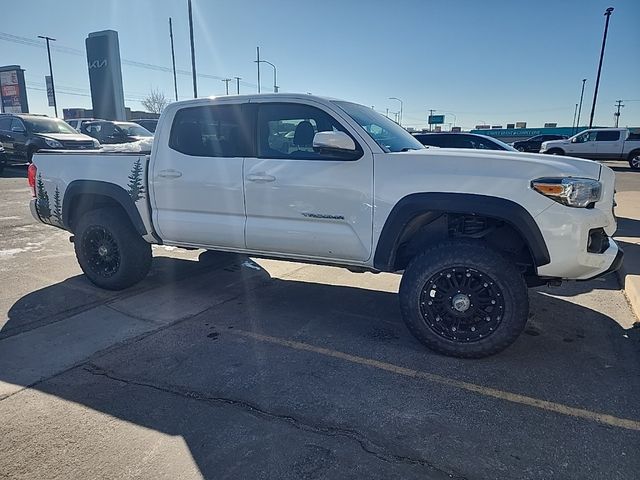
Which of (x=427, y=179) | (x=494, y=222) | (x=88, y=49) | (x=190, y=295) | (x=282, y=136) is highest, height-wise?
(x=88, y=49)

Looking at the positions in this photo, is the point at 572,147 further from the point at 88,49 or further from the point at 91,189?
the point at 88,49

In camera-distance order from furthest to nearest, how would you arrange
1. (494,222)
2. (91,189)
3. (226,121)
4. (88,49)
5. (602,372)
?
(88,49)
(91,189)
(226,121)
(494,222)
(602,372)

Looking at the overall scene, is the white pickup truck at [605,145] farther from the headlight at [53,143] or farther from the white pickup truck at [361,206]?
the white pickup truck at [361,206]

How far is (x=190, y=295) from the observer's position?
5.02 metres

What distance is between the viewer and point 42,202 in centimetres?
536

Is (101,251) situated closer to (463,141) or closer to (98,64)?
(463,141)

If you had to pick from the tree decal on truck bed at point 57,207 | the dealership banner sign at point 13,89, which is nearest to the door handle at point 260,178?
the tree decal on truck bed at point 57,207

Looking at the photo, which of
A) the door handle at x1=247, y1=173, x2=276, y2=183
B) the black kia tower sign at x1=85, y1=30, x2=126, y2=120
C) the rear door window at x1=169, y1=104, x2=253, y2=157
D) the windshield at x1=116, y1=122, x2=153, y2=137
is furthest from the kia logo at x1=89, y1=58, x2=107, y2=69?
the door handle at x1=247, y1=173, x2=276, y2=183

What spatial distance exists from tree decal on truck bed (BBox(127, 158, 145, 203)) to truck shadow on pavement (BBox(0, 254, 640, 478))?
1.11m

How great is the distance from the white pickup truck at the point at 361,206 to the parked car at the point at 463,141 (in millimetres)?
5231

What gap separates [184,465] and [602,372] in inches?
115

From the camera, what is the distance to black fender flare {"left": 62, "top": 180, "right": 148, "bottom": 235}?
15.5 feet

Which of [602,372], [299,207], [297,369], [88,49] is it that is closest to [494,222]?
[602,372]

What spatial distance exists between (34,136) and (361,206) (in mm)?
15860
